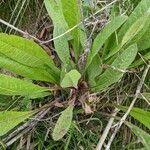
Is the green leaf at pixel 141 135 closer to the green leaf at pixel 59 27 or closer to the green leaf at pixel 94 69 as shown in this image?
the green leaf at pixel 94 69

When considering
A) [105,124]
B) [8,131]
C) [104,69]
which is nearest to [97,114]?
[105,124]

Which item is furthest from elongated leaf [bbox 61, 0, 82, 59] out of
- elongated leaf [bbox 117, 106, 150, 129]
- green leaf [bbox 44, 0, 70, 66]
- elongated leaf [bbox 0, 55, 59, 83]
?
elongated leaf [bbox 117, 106, 150, 129]

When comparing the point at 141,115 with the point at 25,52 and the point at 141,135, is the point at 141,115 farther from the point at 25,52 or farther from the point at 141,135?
the point at 25,52

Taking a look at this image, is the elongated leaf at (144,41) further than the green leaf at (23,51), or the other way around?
the elongated leaf at (144,41)

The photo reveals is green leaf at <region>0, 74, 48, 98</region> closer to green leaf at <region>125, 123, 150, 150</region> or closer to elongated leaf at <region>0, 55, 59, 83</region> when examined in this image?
elongated leaf at <region>0, 55, 59, 83</region>

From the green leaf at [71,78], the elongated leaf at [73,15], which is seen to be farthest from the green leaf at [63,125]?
the elongated leaf at [73,15]

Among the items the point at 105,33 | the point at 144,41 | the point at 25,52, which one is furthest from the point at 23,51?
the point at 144,41
